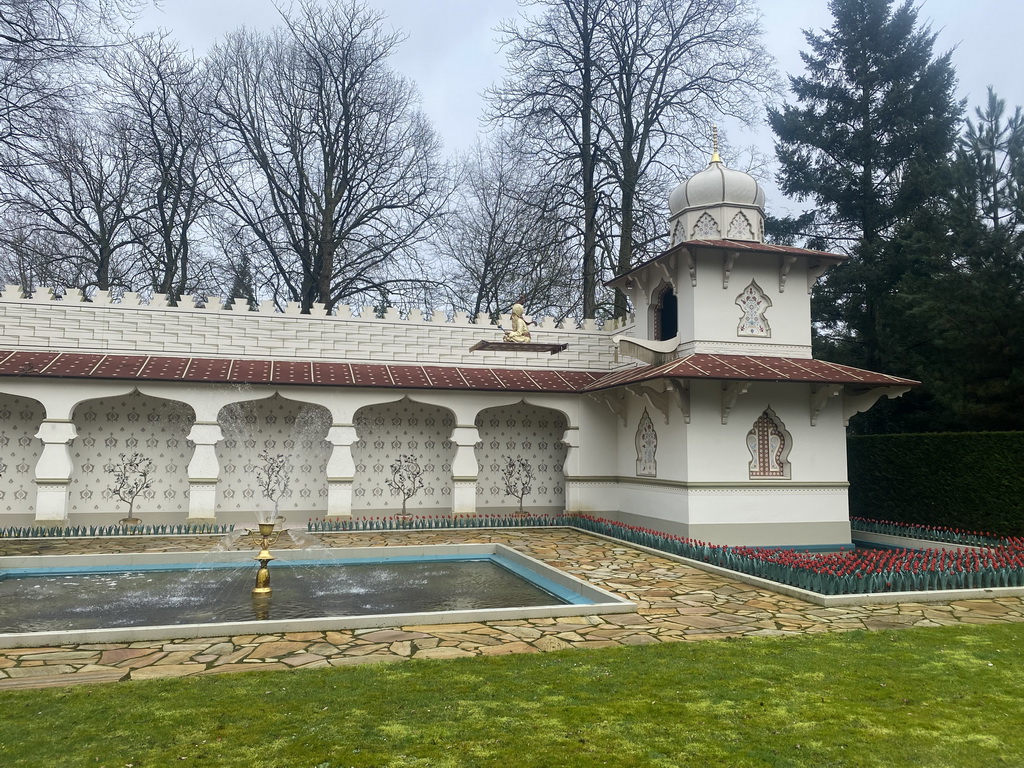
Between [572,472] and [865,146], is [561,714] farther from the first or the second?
[865,146]

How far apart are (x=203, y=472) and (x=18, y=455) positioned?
3666 mm

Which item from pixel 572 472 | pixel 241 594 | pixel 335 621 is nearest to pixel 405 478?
pixel 572 472

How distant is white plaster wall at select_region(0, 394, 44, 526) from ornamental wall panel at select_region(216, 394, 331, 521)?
3.40 meters

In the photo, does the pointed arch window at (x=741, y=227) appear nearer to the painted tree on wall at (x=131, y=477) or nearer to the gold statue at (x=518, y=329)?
the gold statue at (x=518, y=329)

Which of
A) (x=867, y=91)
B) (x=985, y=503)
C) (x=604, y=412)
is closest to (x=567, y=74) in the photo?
(x=867, y=91)

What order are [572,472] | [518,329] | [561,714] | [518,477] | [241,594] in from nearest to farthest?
[561,714] < [241,594] < [518,329] < [572,472] < [518,477]

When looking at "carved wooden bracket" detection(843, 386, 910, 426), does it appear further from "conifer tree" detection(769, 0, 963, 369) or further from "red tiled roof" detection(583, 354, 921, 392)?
"conifer tree" detection(769, 0, 963, 369)

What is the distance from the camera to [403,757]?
3.89 m

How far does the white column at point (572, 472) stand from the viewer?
16.0 meters

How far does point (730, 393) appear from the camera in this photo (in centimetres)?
1276

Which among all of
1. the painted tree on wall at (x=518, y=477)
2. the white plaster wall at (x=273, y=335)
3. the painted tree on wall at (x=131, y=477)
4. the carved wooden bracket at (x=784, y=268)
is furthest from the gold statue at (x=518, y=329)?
the painted tree on wall at (x=131, y=477)

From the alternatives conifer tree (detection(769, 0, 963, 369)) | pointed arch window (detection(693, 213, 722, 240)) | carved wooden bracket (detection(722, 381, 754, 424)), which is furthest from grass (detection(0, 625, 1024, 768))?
conifer tree (detection(769, 0, 963, 369))

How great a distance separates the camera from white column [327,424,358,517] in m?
14.9

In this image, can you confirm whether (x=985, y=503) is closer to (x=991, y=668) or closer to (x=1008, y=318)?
(x=1008, y=318)
